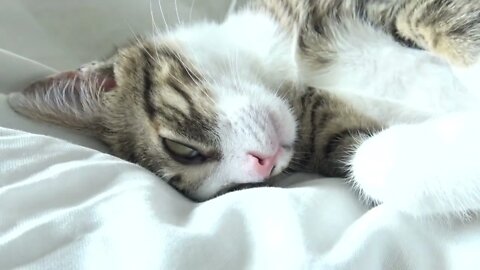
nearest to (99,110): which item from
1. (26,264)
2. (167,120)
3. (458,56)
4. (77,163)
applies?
(167,120)

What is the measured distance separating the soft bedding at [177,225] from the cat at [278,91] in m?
0.11

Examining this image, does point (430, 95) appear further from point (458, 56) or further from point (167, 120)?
point (167, 120)

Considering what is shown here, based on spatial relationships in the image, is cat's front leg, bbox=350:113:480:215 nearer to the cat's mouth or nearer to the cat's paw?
the cat's paw

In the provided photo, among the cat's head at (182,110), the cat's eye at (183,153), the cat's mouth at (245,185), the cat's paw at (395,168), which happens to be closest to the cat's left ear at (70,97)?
the cat's head at (182,110)

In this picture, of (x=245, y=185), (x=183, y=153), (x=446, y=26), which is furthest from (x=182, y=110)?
(x=446, y=26)

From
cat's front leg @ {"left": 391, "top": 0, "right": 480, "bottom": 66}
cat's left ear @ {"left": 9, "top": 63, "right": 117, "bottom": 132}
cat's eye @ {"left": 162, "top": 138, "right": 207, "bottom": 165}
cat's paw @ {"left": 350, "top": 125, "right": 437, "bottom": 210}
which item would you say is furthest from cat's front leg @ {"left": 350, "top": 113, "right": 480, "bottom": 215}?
cat's left ear @ {"left": 9, "top": 63, "right": 117, "bottom": 132}

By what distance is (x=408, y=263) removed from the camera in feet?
2.29

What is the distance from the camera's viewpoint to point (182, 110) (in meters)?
1.08

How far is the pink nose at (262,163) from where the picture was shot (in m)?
1.00

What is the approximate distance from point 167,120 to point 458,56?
50cm

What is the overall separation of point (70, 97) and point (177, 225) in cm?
52

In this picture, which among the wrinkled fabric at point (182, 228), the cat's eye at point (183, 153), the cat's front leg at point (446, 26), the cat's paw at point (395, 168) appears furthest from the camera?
the cat's eye at point (183, 153)

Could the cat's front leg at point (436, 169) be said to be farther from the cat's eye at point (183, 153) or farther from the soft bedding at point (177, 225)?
the cat's eye at point (183, 153)

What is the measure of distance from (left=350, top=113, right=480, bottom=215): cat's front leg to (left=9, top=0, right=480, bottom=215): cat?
0.11ft
